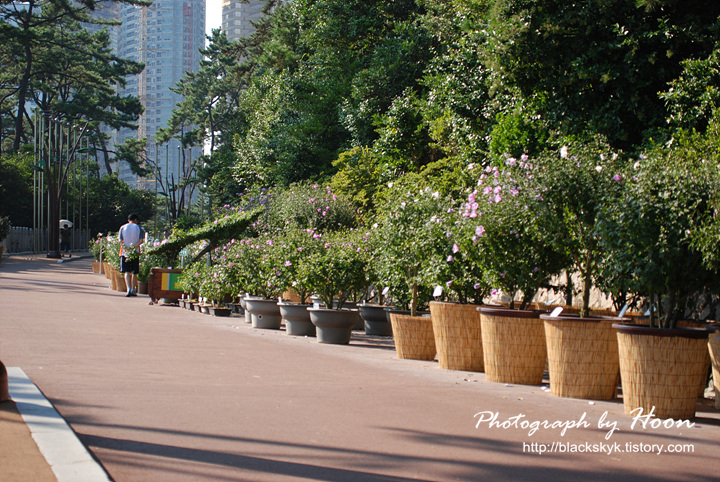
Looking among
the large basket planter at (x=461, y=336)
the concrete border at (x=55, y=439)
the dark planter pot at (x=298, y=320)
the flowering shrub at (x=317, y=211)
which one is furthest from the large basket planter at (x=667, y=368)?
the flowering shrub at (x=317, y=211)

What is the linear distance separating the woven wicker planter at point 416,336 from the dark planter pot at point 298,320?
2.99 metres

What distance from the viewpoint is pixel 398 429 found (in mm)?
5660

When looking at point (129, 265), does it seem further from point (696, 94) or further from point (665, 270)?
point (665, 270)

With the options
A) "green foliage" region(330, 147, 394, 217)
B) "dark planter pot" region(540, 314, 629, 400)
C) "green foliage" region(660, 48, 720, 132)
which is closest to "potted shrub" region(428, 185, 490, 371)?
"dark planter pot" region(540, 314, 629, 400)

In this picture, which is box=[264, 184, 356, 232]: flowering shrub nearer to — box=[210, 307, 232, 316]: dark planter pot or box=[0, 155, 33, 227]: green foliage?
box=[210, 307, 232, 316]: dark planter pot

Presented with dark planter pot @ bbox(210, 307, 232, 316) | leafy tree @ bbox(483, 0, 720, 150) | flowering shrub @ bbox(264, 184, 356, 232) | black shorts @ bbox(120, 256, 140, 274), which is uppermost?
leafy tree @ bbox(483, 0, 720, 150)

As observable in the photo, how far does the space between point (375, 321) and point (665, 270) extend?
8.06 m

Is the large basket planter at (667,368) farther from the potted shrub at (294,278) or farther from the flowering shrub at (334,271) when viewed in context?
the potted shrub at (294,278)

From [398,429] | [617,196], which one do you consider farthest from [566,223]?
[398,429]

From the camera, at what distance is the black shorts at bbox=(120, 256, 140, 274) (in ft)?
68.7

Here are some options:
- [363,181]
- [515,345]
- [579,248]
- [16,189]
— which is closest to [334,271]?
[515,345]

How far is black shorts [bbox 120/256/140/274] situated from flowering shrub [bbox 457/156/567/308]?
13.9 metres

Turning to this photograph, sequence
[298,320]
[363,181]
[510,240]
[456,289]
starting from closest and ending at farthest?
[510,240] < [456,289] < [298,320] < [363,181]

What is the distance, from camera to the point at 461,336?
9305 millimetres
